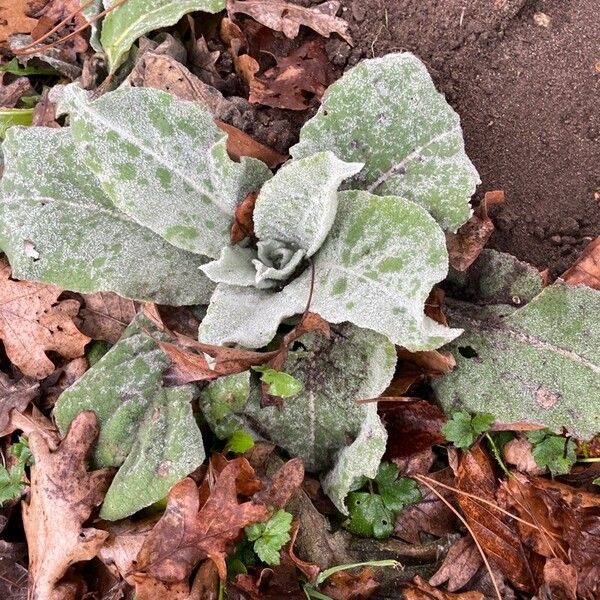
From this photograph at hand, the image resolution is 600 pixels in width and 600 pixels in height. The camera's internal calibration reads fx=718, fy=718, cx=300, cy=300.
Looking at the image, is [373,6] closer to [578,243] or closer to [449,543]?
[578,243]

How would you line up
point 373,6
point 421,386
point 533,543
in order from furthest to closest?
point 373,6
point 421,386
point 533,543

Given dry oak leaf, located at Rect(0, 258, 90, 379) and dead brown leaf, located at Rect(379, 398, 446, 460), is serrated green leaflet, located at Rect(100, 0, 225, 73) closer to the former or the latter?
dry oak leaf, located at Rect(0, 258, 90, 379)

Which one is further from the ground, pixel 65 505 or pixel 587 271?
pixel 587 271

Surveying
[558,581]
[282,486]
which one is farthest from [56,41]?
[558,581]

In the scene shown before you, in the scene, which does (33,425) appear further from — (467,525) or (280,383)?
(467,525)

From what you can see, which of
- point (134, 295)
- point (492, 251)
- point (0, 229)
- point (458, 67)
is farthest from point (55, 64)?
point (492, 251)

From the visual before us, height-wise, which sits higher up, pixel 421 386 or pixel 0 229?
pixel 0 229
